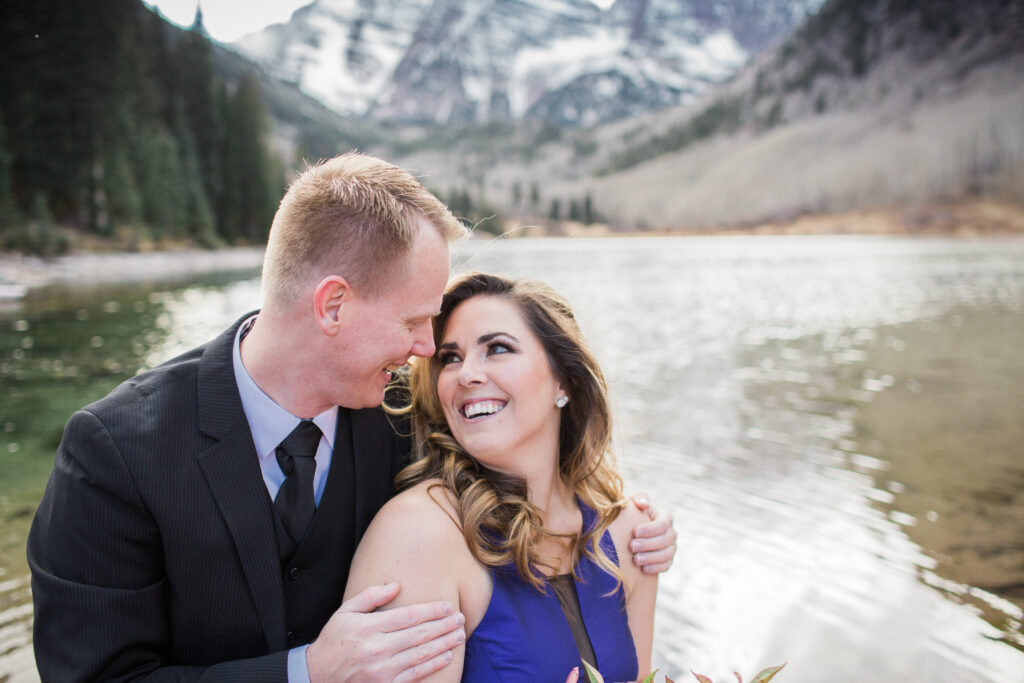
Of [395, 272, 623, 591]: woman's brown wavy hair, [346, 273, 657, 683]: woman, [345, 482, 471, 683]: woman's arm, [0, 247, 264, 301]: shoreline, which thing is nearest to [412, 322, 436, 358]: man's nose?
[346, 273, 657, 683]: woman

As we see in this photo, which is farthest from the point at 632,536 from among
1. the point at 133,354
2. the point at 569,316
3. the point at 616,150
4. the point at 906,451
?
the point at 616,150

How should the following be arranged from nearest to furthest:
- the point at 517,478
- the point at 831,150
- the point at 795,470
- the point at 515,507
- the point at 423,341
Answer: the point at 423,341 < the point at 515,507 < the point at 517,478 < the point at 795,470 < the point at 831,150

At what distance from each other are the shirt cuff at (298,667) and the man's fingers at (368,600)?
162 mm

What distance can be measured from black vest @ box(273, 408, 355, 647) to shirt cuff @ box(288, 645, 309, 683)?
25 cm

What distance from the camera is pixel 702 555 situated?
19.2 feet

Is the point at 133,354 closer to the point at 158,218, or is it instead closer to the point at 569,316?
the point at 569,316

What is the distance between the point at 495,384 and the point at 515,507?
473 mm

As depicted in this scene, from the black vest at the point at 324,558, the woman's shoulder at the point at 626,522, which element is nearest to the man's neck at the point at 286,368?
the black vest at the point at 324,558

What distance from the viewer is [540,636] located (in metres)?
2.33

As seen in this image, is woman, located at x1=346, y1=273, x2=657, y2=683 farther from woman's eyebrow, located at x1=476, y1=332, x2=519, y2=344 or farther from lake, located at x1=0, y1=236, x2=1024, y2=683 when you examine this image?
lake, located at x1=0, y1=236, x2=1024, y2=683

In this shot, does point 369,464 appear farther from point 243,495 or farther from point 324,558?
point 243,495

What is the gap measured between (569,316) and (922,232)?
133028mm

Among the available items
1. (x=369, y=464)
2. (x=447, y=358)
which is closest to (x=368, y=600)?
(x=369, y=464)

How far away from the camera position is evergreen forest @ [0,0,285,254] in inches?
1508
